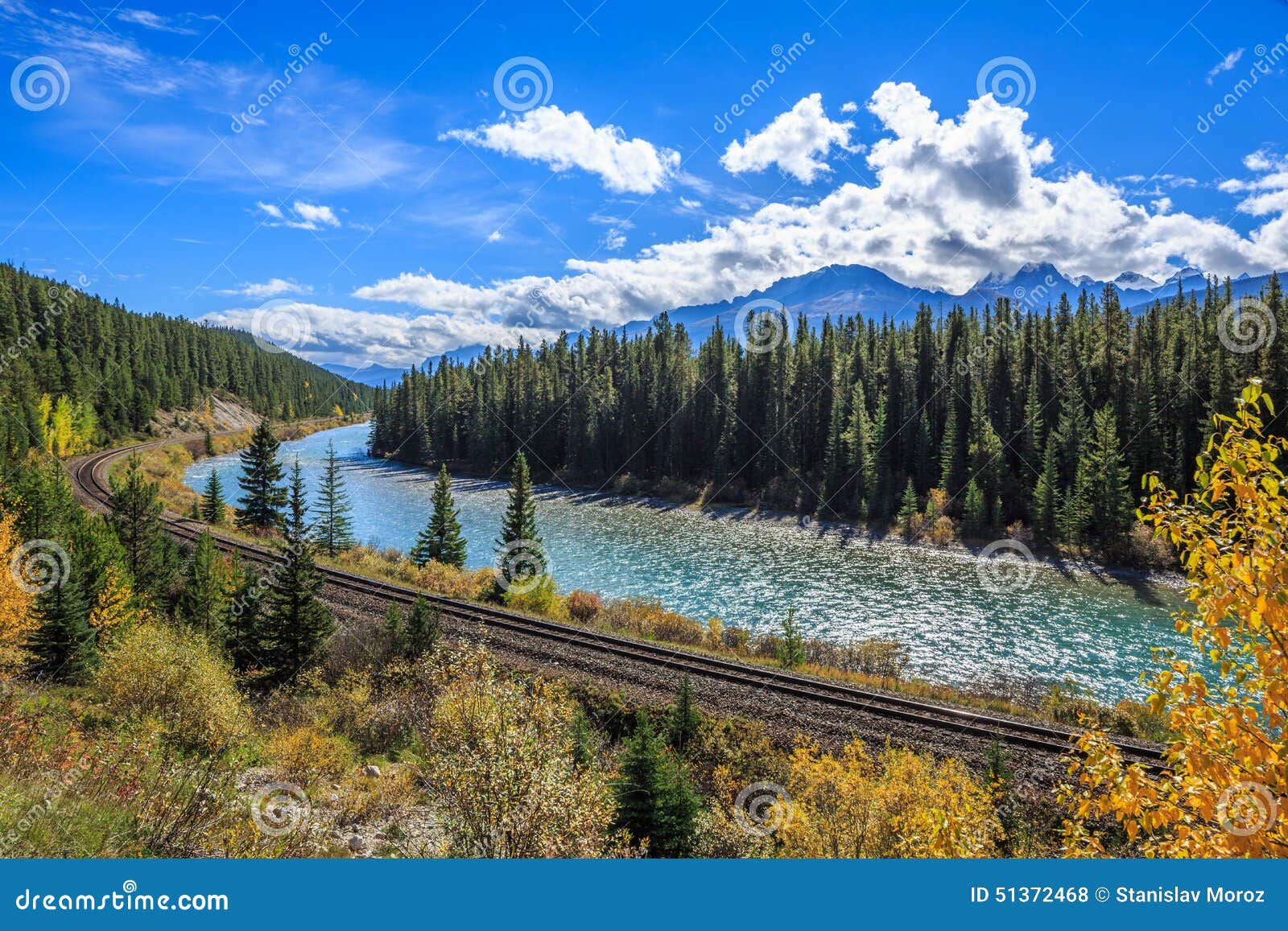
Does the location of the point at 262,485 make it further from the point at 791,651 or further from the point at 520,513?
the point at 791,651

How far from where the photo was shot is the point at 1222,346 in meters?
46.4

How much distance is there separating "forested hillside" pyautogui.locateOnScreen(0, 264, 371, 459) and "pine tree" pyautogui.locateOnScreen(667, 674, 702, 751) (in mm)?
52717

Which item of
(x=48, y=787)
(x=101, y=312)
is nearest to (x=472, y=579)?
(x=48, y=787)

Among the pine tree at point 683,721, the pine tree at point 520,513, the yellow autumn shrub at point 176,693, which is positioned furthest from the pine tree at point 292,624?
the pine tree at point 520,513

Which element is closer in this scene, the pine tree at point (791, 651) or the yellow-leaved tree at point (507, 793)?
the yellow-leaved tree at point (507, 793)

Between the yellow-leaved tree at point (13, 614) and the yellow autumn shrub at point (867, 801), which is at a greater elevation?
the yellow-leaved tree at point (13, 614)

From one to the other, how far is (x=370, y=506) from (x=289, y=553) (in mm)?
43158

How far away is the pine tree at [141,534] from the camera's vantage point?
27.5 metres

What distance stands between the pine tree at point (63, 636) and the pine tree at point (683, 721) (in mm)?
16267

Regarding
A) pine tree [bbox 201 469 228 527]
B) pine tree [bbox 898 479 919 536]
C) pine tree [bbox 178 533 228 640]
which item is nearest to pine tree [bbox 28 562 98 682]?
pine tree [bbox 178 533 228 640]

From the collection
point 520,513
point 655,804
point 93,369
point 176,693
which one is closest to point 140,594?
point 176,693

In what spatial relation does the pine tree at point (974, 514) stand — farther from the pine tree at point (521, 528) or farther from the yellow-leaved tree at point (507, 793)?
→ the yellow-leaved tree at point (507, 793)

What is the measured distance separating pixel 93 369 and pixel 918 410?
10929 cm

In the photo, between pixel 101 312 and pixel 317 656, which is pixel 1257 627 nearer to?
pixel 317 656
